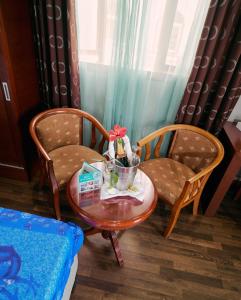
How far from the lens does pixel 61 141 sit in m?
1.81

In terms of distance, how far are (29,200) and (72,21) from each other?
1.55 meters

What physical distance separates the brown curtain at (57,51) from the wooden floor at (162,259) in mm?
979

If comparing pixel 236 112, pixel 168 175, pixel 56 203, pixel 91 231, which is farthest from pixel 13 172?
pixel 236 112

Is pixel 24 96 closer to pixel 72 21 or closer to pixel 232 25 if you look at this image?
pixel 72 21

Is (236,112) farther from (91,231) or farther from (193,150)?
(91,231)

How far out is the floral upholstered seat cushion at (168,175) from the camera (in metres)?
1.48

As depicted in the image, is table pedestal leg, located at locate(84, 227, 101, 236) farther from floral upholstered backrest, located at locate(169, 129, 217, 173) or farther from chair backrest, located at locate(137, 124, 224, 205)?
floral upholstered backrest, located at locate(169, 129, 217, 173)

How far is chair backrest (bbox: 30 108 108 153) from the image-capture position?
1641 millimetres

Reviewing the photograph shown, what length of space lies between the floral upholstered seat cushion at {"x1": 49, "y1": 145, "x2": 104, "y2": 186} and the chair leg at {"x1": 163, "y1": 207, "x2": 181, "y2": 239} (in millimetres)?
738

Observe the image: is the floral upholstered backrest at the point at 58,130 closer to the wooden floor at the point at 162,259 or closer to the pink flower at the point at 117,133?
the wooden floor at the point at 162,259

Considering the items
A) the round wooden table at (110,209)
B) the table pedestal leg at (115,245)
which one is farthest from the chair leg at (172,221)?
the table pedestal leg at (115,245)

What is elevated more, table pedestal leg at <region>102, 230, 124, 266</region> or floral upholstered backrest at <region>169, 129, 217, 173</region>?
floral upholstered backrest at <region>169, 129, 217, 173</region>

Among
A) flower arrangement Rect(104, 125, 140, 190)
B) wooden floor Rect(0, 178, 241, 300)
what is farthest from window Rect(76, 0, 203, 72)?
wooden floor Rect(0, 178, 241, 300)

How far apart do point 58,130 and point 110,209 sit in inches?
35.6
